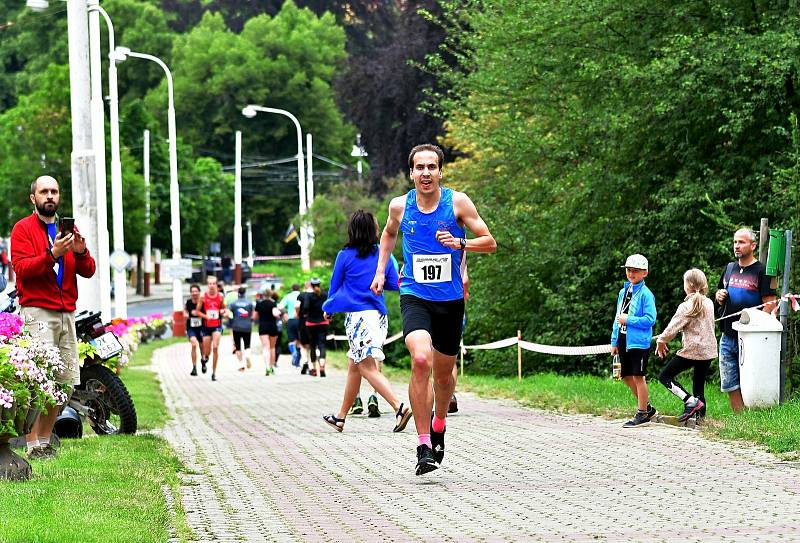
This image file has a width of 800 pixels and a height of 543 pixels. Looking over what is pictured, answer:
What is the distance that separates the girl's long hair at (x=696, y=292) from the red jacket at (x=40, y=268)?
5371mm

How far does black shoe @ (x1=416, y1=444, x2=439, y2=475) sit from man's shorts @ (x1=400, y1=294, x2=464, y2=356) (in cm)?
64

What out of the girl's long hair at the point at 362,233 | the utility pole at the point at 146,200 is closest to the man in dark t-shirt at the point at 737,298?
the girl's long hair at the point at 362,233

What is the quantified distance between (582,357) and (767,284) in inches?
368

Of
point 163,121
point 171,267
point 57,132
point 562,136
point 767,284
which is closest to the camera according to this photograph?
point 767,284

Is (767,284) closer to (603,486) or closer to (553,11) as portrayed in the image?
(603,486)

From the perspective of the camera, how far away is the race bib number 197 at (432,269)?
9820 millimetres

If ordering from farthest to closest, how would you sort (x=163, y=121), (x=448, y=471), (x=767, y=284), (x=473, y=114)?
(x=163, y=121) < (x=473, y=114) < (x=767, y=284) < (x=448, y=471)

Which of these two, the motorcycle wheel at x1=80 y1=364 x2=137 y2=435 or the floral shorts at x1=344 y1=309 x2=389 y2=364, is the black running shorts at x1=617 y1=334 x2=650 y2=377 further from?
the motorcycle wheel at x1=80 y1=364 x2=137 y2=435

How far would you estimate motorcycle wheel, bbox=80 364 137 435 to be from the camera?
1357 centimetres

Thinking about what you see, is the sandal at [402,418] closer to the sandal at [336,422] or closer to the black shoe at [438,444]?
the sandal at [336,422]

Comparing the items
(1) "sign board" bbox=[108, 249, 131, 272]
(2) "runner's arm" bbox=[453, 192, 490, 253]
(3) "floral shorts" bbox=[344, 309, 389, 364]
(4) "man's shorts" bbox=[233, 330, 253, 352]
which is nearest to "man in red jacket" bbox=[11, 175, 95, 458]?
(2) "runner's arm" bbox=[453, 192, 490, 253]

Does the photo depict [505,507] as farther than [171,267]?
No

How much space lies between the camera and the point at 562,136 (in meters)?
21.8

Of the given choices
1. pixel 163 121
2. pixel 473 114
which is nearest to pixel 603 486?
pixel 473 114
